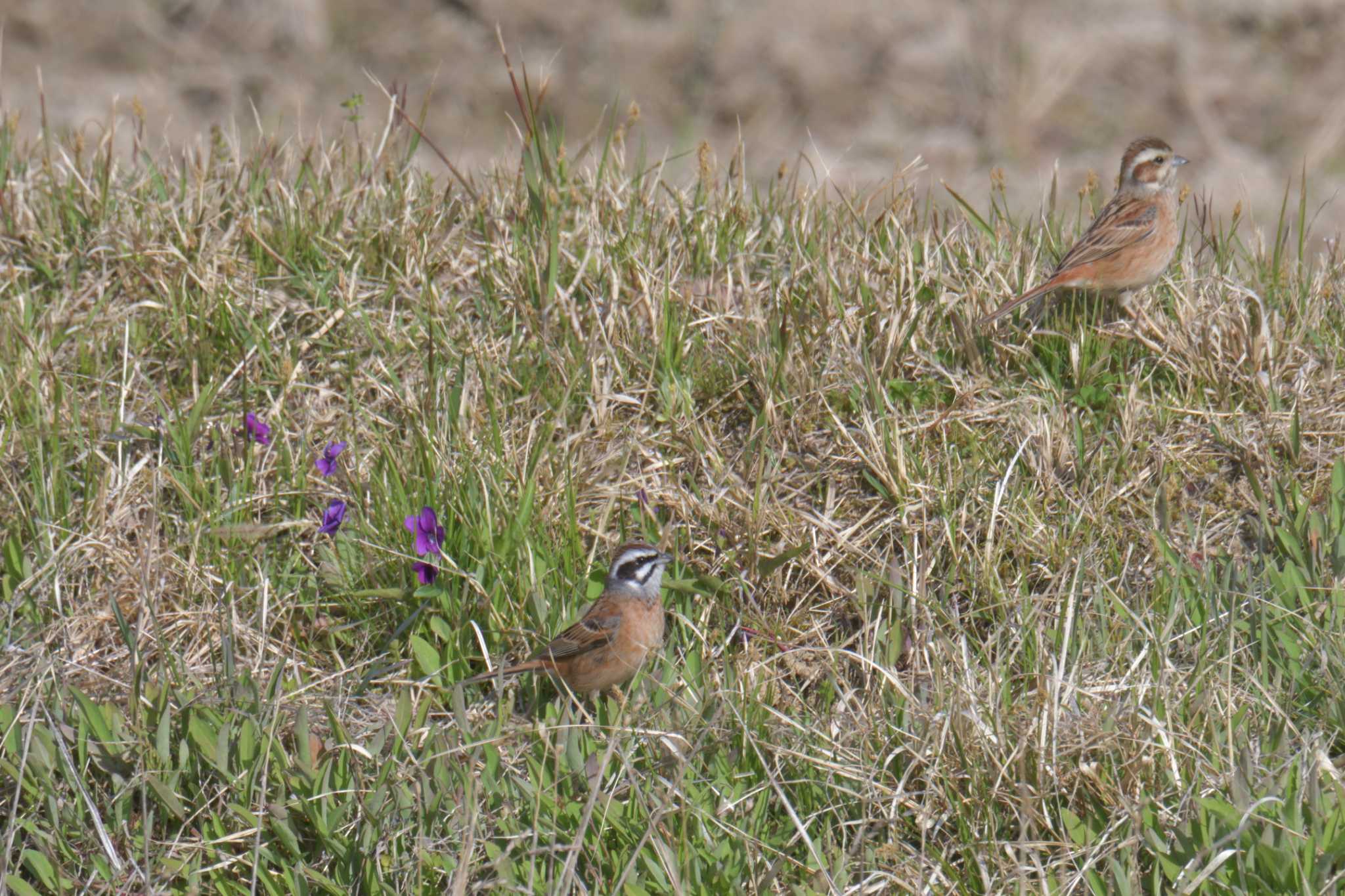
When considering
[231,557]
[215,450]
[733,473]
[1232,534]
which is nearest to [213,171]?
[215,450]

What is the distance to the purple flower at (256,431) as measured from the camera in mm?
4746

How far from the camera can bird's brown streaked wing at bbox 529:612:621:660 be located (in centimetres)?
406

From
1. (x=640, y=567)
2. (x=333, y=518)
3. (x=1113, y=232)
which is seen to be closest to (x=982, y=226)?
(x=1113, y=232)

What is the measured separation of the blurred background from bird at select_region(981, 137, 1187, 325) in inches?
225

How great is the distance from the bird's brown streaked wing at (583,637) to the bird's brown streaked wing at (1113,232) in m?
2.37

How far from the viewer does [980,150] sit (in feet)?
39.6

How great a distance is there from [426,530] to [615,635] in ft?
2.44

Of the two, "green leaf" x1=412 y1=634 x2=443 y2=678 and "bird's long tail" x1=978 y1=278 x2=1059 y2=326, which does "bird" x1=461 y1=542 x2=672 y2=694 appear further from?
"bird's long tail" x1=978 y1=278 x2=1059 y2=326

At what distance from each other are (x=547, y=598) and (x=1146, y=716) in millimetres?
1837

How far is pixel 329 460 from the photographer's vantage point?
474 centimetres

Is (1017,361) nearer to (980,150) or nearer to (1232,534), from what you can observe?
(1232,534)

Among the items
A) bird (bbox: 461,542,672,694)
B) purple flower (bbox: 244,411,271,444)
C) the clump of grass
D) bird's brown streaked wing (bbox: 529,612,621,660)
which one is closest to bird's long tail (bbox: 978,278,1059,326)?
the clump of grass

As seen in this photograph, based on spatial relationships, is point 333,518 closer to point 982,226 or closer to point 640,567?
point 640,567

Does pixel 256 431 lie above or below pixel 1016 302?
below
